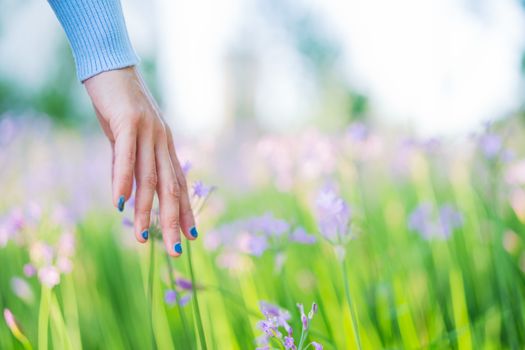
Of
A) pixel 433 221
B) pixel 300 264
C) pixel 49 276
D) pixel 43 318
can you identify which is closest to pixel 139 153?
pixel 49 276

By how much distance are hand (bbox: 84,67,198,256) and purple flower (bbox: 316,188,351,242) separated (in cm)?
32

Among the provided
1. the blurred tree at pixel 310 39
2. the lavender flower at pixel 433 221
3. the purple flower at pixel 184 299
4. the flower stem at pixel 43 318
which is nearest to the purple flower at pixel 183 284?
the purple flower at pixel 184 299

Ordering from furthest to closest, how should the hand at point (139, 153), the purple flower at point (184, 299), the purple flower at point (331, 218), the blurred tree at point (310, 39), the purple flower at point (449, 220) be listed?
the blurred tree at point (310, 39), the purple flower at point (449, 220), the purple flower at point (184, 299), the purple flower at point (331, 218), the hand at point (139, 153)

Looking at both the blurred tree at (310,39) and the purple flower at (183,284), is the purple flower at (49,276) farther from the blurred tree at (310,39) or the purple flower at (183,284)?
the blurred tree at (310,39)

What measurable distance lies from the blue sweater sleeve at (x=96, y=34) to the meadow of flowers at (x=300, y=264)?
0.34m

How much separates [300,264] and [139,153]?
Result: 164cm

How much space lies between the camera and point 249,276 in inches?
79.2

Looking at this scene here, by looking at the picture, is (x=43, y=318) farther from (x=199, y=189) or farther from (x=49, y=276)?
(x=199, y=189)

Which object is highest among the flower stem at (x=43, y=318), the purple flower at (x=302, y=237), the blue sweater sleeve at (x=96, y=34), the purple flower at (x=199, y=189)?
the blue sweater sleeve at (x=96, y=34)

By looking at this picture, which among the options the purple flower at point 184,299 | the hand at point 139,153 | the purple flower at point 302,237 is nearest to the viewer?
the hand at point 139,153

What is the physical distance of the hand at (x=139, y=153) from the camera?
1065mm

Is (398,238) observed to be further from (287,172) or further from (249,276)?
(249,276)

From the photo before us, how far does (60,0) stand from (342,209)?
30.8 inches

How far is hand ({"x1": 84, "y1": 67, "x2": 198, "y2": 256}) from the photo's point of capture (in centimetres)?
107
